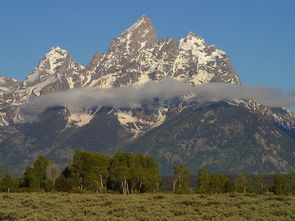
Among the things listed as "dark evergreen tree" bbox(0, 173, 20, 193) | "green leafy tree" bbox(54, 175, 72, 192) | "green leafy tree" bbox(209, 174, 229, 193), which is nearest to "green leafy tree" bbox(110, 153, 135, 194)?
"green leafy tree" bbox(54, 175, 72, 192)

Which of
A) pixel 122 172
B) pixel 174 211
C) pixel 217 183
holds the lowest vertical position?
pixel 174 211

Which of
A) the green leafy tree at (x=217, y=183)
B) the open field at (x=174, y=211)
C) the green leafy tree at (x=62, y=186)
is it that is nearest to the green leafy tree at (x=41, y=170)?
the green leafy tree at (x=62, y=186)

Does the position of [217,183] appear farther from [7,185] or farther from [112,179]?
[7,185]

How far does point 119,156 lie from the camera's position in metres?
183

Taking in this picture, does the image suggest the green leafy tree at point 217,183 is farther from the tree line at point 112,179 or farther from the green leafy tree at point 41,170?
the green leafy tree at point 41,170

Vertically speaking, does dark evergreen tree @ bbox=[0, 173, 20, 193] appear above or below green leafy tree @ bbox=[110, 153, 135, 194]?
below

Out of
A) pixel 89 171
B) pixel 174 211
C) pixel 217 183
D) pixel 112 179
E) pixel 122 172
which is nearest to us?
pixel 174 211

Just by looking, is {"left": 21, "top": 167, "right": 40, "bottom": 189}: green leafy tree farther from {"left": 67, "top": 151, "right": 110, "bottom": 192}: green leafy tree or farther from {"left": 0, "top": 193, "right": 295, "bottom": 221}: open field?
{"left": 0, "top": 193, "right": 295, "bottom": 221}: open field

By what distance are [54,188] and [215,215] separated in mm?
103317

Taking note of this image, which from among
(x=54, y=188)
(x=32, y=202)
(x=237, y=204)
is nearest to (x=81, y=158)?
(x=54, y=188)

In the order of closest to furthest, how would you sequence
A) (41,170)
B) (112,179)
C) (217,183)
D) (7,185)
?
(7,185) → (112,179) → (41,170) → (217,183)

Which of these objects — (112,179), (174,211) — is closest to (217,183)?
(112,179)

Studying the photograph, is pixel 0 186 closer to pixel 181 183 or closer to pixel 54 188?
pixel 54 188

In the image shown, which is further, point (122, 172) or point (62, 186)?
point (122, 172)
